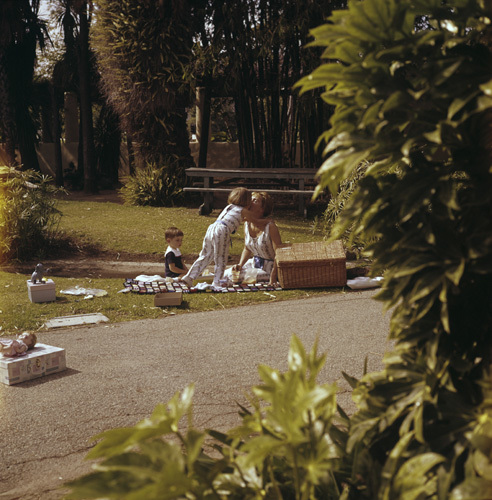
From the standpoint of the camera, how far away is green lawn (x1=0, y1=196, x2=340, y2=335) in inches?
273

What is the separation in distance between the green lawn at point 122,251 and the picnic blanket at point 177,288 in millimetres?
171

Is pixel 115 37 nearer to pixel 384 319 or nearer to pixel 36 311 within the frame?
pixel 36 311

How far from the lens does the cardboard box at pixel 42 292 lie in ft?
24.3

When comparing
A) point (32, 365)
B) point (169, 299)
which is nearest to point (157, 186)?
point (169, 299)

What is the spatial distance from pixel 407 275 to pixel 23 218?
9.40m

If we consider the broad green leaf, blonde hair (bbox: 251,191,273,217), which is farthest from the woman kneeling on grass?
the broad green leaf

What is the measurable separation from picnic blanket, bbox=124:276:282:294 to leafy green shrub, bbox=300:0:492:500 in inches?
259

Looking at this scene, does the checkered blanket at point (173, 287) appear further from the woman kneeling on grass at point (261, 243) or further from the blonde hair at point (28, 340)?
the blonde hair at point (28, 340)

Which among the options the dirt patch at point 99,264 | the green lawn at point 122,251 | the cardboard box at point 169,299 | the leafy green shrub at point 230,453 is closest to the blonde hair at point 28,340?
the green lawn at point 122,251

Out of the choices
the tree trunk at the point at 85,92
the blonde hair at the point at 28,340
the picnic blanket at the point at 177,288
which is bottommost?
the picnic blanket at the point at 177,288

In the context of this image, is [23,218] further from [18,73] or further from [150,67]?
[18,73]

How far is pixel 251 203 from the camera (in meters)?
8.83

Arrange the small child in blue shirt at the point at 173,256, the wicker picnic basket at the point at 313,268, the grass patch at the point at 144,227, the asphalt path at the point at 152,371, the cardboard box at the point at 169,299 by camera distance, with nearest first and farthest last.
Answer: the asphalt path at the point at 152,371 → the cardboard box at the point at 169,299 → the wicker picnic basket at the point at 313,268 → the small child in blue shirt at the point at 173,256 → the grass patch at the point at 144,227

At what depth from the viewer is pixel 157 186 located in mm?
16250
